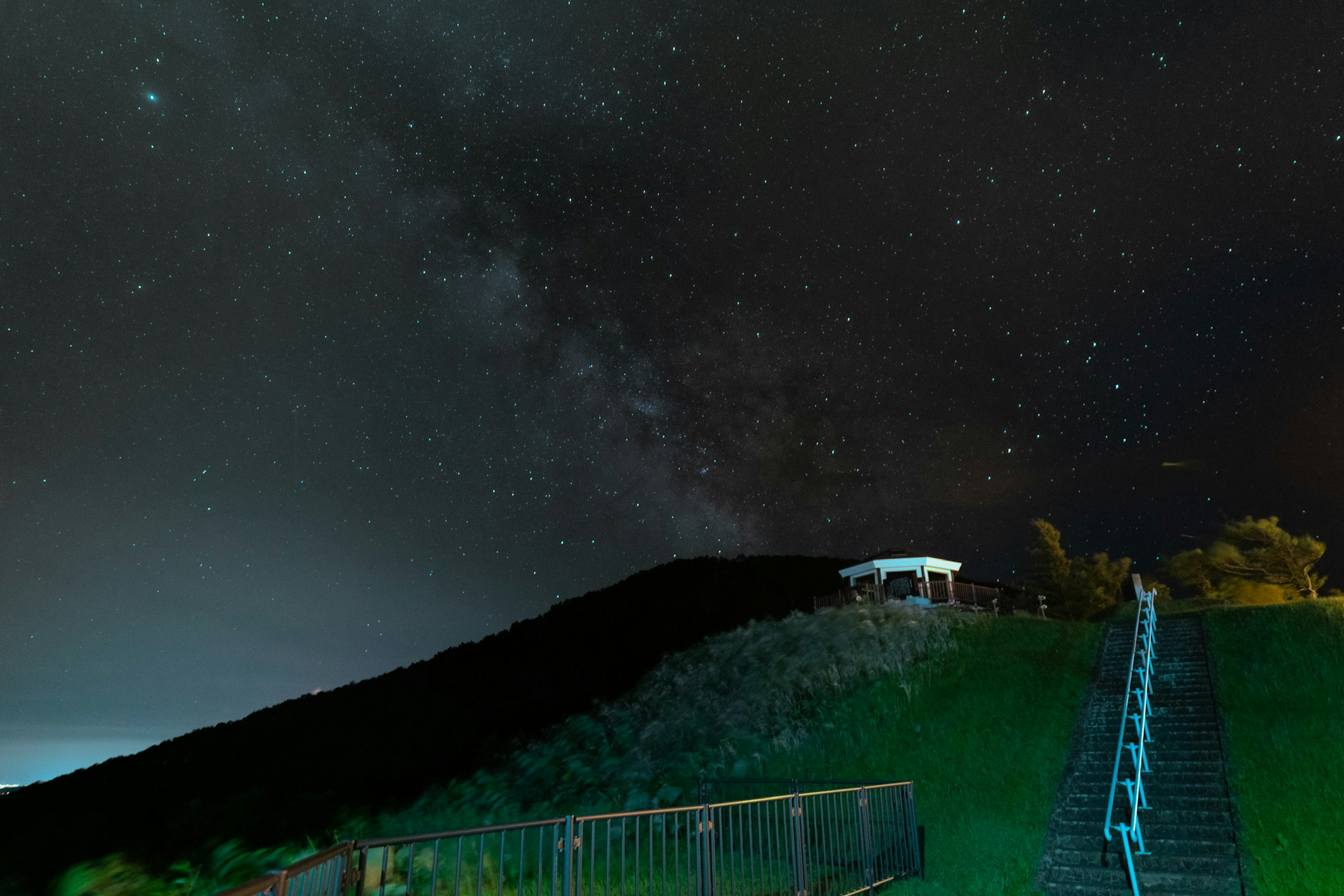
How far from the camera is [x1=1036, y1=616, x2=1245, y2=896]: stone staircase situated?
1055 cm

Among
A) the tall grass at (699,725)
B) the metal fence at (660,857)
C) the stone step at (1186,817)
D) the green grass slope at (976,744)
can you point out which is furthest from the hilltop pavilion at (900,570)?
the stone step at (1186,817)

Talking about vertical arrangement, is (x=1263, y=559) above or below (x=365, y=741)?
above

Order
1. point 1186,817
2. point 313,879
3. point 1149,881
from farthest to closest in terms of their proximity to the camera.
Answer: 1. point 1186,817
2. point 1149,881
3. point 313,879

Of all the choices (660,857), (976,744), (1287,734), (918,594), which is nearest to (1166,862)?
(1287,734)

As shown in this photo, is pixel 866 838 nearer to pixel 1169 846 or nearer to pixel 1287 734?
pixel 1169 846

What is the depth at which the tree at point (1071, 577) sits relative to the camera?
37125mm

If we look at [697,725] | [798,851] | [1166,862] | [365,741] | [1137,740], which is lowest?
[1166,862]

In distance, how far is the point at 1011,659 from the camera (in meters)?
20.4

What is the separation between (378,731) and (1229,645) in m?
28.2

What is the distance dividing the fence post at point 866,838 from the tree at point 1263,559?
111ft

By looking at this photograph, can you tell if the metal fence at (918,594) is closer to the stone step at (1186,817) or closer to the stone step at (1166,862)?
the stone step at (1186,817)

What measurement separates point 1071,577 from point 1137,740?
1049 inches

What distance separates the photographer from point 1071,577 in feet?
127

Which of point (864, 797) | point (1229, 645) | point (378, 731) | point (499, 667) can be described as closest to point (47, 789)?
point (378, 731)
